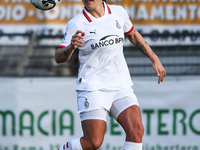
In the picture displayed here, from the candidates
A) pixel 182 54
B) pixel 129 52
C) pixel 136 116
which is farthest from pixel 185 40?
pixel 136 116

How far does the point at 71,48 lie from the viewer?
Answer: 3.28 metres

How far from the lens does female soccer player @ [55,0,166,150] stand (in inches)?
134

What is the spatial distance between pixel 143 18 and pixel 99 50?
3.52 metres

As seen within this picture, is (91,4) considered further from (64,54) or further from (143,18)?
(143,18)

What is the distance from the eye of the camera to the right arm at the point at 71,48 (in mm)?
3137

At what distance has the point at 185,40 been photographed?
21.7 feet

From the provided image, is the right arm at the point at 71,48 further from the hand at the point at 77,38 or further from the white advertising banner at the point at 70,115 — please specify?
the white advertising banner at the point at 70,115

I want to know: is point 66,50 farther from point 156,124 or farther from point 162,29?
point 162,29

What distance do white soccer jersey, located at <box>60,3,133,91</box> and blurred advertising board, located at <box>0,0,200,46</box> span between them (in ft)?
10.4

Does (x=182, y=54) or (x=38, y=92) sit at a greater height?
(x=182, y=54)

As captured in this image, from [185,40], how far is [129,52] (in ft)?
3.27

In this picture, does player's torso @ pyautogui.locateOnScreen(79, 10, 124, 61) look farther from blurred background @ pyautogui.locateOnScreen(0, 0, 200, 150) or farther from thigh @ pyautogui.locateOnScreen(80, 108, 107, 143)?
blurred background @ pyautogui.locateOnScreen(0, 0, 200, 150)

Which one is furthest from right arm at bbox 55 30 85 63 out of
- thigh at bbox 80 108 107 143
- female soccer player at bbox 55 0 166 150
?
thigh at bbox 80 108 107 143

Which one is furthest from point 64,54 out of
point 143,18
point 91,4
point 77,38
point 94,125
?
point 143,18
